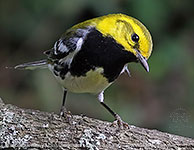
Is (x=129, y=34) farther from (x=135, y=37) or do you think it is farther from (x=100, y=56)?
(x=100, y=56)

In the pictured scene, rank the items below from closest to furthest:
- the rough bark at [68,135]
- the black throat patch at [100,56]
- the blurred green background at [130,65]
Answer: the rough bark at [68,135]
the black throat patch at [100,56]
the blurred green background at [130,65]

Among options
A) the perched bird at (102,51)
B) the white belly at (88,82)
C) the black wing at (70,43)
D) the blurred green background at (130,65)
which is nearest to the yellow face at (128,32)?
the perched bird at (102,51)

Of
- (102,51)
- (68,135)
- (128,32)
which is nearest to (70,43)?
(102,51)

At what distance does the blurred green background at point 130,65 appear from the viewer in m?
3.66

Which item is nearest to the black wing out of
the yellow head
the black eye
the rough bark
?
the yellow head

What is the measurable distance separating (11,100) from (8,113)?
1.65 metres

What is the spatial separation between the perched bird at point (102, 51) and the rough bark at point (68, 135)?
0.26m

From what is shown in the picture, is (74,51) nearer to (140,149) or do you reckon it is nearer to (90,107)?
(140,149)

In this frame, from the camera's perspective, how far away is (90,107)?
12.7 feet

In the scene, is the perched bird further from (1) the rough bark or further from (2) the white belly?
(1) the rough bark

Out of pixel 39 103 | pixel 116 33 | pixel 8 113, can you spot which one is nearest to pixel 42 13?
pixel 39 103

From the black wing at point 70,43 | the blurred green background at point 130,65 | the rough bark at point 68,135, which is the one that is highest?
the blurred green background at point 130,65

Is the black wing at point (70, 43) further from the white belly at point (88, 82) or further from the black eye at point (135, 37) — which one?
the black eye at point (135, 37)

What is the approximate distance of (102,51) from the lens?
2.58m
